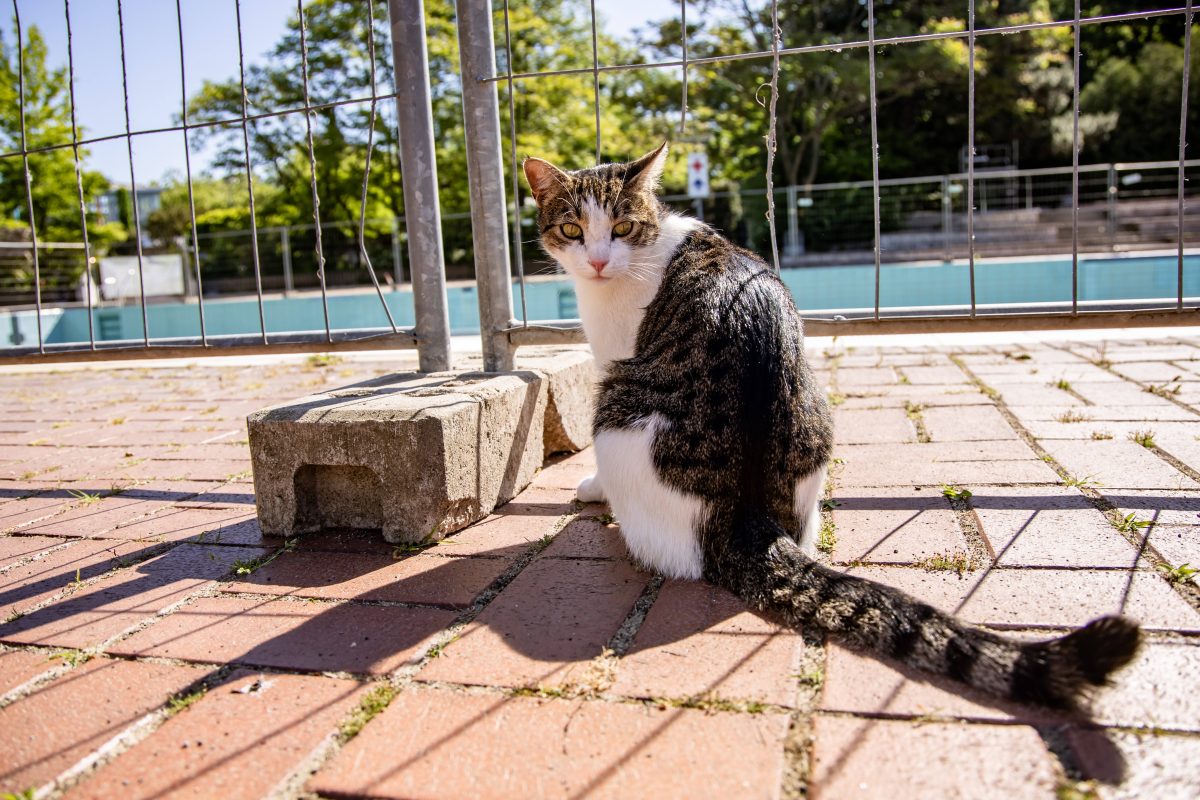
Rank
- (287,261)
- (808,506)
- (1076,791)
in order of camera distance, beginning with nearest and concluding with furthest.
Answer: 1. (1076,791)
2. (808,506)
3. (287,261)

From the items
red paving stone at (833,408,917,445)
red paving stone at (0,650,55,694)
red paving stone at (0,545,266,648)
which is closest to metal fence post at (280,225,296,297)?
red paving stone at (833,408,917,445)

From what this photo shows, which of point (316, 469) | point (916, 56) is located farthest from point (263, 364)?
point (916, 56)

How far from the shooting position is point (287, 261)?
15023 millimetres

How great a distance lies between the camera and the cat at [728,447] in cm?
147

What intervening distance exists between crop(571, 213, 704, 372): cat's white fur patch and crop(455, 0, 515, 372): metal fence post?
489mm

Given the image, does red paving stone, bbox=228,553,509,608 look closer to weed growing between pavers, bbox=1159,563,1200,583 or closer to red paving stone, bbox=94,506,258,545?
red paving stone, bbox=94,506,258,545

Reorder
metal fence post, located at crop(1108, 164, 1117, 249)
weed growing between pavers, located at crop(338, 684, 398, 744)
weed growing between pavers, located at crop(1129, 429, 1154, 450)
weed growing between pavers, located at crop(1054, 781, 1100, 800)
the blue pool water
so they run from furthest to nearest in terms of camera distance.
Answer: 1. metal fence post, located at crop(1108, 164, 1117, 249)
2. the blue pool water
3. weed growing between pavers, located at crop(1129, 429, 1154, 450)
4. weed growing between pavers, located at crop(338, 684, 398, 744)
5. weed growing between pavers, located at crop(1054, 781, 1100, 800)

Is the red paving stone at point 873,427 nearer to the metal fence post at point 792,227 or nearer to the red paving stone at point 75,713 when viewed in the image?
the red paving stone at point 75,713

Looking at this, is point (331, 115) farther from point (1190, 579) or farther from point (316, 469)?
point (1190, 579)

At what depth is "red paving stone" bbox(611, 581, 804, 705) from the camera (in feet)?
4.45

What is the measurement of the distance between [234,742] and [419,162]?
191cm

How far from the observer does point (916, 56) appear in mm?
16000

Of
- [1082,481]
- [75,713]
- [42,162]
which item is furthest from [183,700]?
[42,162]

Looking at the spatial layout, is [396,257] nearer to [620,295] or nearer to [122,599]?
[620,295]
